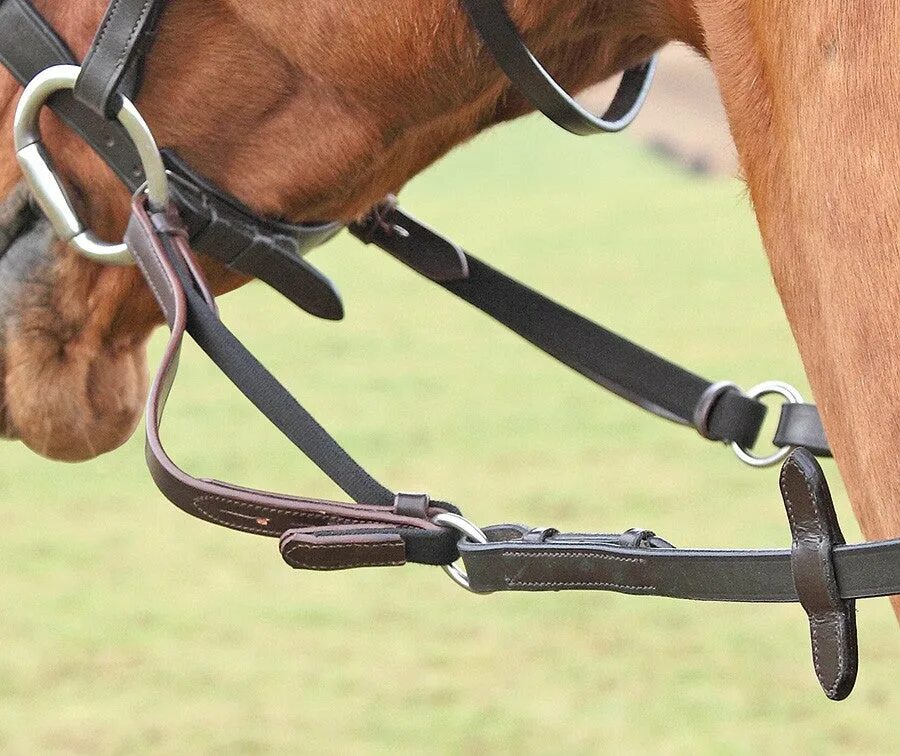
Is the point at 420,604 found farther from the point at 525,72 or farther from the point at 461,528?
the point at 525,72

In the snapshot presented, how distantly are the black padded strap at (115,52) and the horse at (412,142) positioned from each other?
1.1 inches

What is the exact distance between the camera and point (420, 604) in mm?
4965

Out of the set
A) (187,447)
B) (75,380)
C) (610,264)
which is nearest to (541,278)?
(610,264)

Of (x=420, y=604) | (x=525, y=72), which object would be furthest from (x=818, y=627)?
(x=420, y=604)

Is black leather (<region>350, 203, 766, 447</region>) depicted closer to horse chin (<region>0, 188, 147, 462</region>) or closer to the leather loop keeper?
horse chin (<region>0, 188, 147, 462</region>)

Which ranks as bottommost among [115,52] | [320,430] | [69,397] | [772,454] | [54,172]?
[772,454]

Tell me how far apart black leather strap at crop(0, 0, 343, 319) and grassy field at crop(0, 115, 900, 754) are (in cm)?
38

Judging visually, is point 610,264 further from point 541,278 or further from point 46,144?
point 46,144

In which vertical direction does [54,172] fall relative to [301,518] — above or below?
above

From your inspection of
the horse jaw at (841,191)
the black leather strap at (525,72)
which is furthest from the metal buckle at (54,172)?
the horse jaw at (841,191)

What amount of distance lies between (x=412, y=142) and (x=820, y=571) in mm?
704

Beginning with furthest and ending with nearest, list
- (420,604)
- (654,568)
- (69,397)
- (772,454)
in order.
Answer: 1. (420,604)
2. (772,454)
3. (69,397)
4. (654,568)

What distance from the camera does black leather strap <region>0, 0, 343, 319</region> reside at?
1572mm

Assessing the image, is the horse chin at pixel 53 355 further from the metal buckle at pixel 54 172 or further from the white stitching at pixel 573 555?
the white stitching at pixel 573 555
